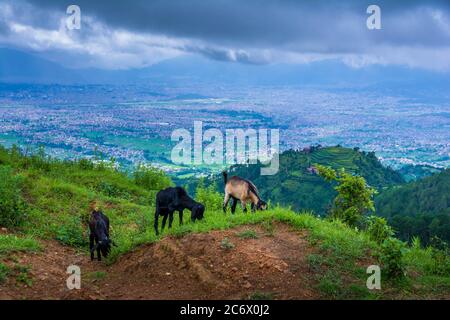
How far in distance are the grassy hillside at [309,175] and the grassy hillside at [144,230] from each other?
131 ft

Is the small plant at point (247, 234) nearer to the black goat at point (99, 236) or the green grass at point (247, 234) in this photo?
the green grass at point (247, 234)

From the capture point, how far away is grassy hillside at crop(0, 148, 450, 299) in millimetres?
8203

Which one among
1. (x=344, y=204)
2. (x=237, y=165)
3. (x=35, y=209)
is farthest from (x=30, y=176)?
(x=237, y=165)

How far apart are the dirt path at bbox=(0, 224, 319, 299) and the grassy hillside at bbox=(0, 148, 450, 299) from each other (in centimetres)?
29

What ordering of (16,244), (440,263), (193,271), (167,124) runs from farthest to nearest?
(167,124) → (440,263) → (16,244) → (193,271)

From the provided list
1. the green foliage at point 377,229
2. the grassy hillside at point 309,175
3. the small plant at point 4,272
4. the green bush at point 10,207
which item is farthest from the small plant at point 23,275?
the grassy hillside at point 309,175

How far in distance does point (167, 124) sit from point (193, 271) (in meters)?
66.3

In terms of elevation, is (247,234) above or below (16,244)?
above

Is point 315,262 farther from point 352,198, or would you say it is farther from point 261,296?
point 352,198

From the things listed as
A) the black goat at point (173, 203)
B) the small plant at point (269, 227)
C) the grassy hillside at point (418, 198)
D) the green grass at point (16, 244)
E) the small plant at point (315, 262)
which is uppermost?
the black goat at point (173, 203)

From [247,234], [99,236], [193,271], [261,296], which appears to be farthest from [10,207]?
[261,296]

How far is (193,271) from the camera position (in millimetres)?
8172

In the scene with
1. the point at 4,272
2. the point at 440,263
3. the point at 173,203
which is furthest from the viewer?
the point at 173,203

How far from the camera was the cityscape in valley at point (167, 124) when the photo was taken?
5675 cm
